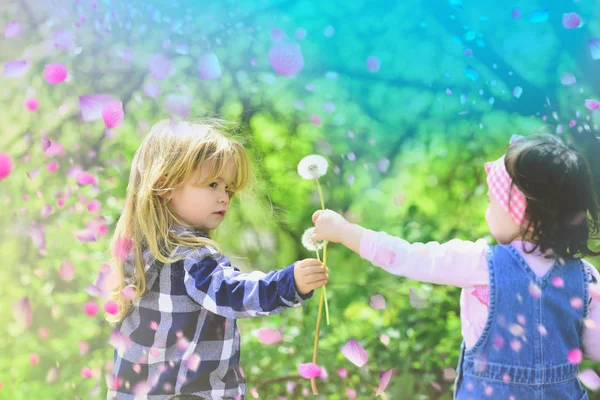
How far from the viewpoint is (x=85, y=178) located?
8.41 ft

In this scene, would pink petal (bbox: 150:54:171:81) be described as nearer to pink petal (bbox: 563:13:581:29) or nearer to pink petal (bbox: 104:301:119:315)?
pink petal (bbox: 104:301:119:315)

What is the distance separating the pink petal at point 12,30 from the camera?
2.70 meters

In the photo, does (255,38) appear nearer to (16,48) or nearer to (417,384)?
(16,48)

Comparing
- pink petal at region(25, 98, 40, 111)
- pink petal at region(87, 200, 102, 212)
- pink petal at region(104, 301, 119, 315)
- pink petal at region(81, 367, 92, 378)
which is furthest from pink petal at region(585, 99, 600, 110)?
pink petal at region(25, 98, 40, 111)

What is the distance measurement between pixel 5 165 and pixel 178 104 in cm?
75

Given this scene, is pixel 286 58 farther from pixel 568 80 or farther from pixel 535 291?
pixel 535 291

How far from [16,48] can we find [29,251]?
0.77 metres

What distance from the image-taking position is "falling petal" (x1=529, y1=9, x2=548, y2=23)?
6.45ft

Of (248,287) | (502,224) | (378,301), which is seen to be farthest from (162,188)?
(378,301)

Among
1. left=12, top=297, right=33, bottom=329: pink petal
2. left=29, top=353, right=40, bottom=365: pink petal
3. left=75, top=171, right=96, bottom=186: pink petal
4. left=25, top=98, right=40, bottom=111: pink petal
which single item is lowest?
left=29, top=353, right=40, bottom=365: pink petal

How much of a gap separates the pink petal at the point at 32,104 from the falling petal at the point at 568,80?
1.84m

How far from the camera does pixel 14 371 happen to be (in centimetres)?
248

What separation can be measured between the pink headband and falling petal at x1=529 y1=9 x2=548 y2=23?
77cm

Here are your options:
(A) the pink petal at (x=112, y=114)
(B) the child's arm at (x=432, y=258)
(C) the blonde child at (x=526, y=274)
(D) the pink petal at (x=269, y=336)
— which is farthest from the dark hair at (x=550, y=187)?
(A) the pink petal at (x=112, y=114)
